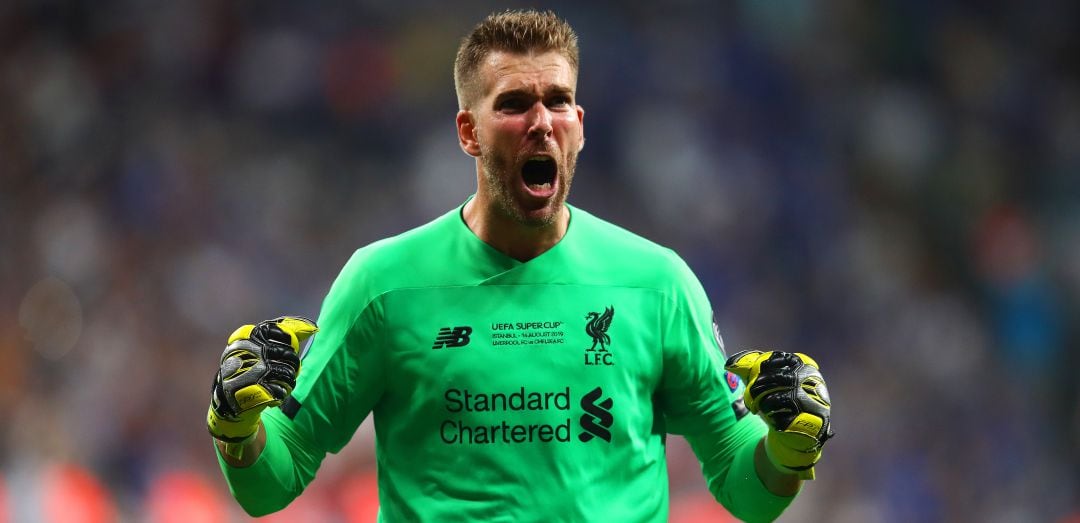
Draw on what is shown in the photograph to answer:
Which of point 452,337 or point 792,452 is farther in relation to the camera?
point 452,337

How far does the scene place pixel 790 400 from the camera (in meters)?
2.86

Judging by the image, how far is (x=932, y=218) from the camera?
26.4 ft

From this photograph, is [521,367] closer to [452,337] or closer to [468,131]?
[452,337]

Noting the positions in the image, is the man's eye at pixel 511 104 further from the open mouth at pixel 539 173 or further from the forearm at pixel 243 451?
the forearm at pixel 243 451

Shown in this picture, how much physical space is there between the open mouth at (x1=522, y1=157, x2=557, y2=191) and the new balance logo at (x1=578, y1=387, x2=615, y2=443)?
1.76 feet

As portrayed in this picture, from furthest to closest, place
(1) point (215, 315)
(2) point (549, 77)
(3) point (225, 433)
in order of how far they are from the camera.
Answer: (1) point (215, 315)
(2) point (549, 77)
(3) point (225, 433)

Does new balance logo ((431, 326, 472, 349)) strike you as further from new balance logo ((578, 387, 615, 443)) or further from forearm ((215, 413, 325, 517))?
forearm ((215, 413, 325, 517))

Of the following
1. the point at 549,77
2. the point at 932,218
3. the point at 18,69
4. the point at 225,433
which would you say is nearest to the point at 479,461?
the point at 225,433

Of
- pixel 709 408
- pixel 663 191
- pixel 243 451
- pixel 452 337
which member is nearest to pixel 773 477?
pixel 709 408

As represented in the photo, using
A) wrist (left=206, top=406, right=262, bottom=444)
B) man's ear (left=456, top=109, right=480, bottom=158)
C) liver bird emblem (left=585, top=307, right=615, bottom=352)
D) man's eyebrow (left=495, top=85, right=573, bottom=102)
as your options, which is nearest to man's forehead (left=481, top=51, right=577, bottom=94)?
man's eyebrow (left=495, top=85, right=573, bottom=102)

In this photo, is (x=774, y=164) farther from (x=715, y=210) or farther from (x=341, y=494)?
(x=341, y=494)

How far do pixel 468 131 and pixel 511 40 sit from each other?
284mm

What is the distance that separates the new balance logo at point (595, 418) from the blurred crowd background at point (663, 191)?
4354 mm

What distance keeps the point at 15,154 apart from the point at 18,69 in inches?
22.5
